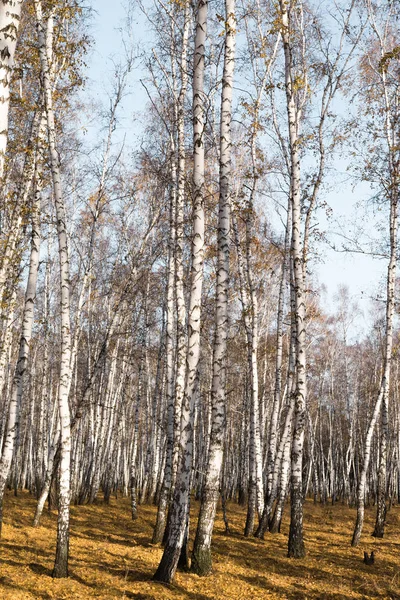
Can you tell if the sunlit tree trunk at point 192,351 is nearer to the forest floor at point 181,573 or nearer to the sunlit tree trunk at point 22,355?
the forest floor at point 181,573

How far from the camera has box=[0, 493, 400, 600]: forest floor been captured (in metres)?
7.30

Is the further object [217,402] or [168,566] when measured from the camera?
[217,402]

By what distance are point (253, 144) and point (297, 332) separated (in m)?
5.84

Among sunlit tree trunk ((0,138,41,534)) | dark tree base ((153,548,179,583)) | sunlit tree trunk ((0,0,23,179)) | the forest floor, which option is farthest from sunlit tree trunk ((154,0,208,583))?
sunlit tree trunk ((0,0,23,179))

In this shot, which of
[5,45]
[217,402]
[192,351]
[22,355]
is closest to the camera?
[5,45]

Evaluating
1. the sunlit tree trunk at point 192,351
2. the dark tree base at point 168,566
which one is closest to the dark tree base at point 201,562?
the sunlit tree trunk at point 192,351

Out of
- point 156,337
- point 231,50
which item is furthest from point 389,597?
point 156,337

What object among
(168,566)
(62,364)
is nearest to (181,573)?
(168,566)

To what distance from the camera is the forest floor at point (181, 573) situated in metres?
7.30

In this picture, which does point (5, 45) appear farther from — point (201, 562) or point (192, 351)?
point (201, 562)

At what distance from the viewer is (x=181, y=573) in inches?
319

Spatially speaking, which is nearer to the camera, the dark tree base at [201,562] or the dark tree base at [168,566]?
the dark tree base at [168,566]

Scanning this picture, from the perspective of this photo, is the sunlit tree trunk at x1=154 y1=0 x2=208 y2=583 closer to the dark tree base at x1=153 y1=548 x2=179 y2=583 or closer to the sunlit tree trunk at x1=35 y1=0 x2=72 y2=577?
the dark tree base at x1=153 y1=548 x2=179 y2=583

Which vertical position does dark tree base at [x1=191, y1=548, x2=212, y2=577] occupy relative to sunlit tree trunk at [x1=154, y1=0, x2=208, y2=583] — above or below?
below
